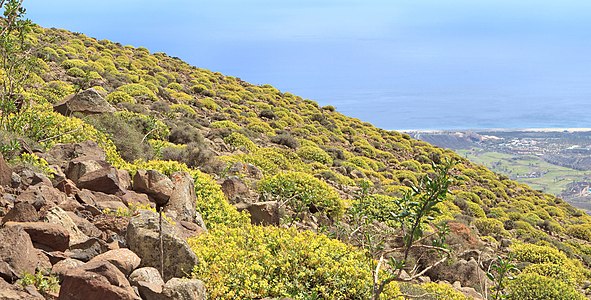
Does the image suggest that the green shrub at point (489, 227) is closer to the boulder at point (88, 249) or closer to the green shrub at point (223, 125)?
the green shrub at point (223, 125)

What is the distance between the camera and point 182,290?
16.3 feet

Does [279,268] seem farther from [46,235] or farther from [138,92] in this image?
[138,92]

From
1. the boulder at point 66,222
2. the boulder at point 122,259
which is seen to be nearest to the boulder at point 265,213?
the boulder at point 66,222

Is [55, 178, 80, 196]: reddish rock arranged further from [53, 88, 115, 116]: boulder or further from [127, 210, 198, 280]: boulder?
[53, 88, 115, 116]: boulder

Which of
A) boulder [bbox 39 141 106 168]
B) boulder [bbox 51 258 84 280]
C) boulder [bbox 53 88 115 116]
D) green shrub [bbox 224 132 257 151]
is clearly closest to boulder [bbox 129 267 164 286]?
boulder [bbox 51 258 84 280]

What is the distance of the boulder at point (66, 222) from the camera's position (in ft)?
19.2

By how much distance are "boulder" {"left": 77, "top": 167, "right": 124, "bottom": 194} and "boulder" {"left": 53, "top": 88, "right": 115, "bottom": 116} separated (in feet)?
21.1

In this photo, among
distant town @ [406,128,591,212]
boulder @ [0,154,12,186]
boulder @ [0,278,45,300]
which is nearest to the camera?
boulder @ [0,278,45,300]

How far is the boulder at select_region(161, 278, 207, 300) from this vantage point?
4.92 meters

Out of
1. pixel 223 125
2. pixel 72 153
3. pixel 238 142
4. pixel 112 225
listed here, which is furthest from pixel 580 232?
pixel 112 225

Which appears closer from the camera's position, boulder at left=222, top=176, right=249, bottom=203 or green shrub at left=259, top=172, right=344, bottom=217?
boulder at left=222, top=176, right=249, bottom=203

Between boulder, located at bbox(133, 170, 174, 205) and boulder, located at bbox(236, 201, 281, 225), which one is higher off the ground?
boulder, located at bbox(133, 170, 174, 205)

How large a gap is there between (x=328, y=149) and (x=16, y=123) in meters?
18.8

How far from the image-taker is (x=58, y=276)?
16.2 feet
